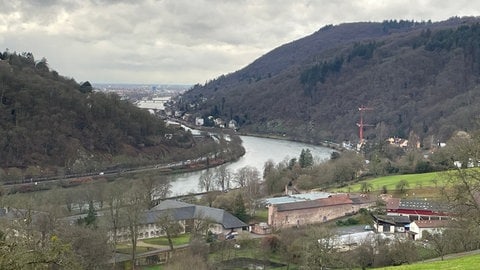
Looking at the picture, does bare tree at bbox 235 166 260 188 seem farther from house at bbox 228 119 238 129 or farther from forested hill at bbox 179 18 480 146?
house at bbox 228 119 238 129

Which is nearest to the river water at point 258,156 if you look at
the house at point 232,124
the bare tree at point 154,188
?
the bare tree at point 154,188

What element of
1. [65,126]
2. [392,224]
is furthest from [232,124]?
[392,224]

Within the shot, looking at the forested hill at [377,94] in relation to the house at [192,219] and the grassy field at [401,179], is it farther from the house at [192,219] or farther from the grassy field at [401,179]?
the house at [192,219]

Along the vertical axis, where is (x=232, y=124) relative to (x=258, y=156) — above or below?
above

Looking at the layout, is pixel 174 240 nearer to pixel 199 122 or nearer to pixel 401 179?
pixel 401 179

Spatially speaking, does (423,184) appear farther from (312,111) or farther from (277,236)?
(312,111)

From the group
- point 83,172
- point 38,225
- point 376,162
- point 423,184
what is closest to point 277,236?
point 38,225

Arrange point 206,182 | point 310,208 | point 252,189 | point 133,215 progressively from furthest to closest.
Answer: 1. point 206,182
2. point 252,189
3. point 310,208
4. point 133,215
